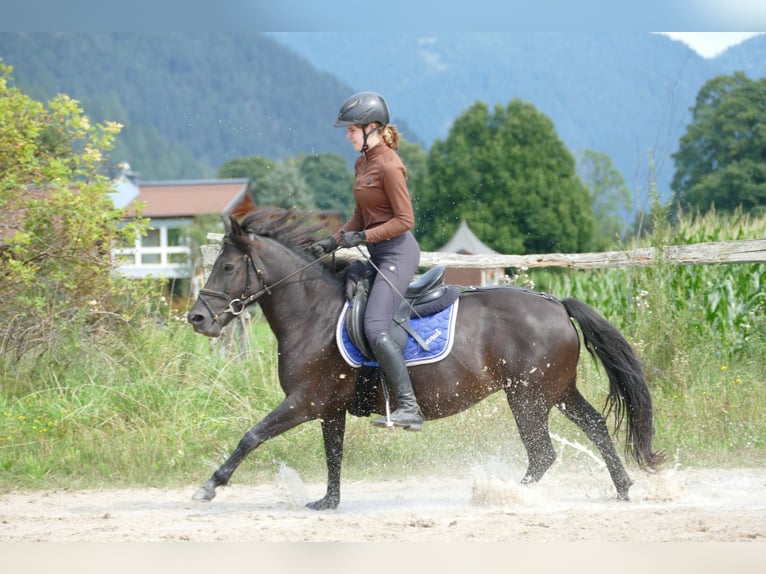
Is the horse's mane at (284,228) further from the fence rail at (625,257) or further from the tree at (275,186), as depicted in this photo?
the tree at (275,186)

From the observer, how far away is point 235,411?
768 cm

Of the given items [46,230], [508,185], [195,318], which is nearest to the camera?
[195,318]

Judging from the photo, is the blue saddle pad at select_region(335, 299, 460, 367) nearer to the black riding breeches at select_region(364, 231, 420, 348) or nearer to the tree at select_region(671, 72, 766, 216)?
the black riding breeches at select_region(364, 231, 420, 348)

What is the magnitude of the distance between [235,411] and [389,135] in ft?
10.00

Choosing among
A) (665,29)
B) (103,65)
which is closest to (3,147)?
(665,29)

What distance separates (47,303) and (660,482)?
210 inches

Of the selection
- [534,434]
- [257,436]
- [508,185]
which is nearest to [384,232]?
[257,436]

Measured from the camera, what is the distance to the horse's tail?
20.0 ft

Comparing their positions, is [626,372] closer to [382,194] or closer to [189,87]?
[382,194]

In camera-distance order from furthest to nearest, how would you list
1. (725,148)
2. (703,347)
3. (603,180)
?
(603,180) < (725,148) < (703,347)

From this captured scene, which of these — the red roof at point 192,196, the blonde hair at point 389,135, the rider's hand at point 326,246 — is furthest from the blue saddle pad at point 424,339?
the red roof at point 192,196

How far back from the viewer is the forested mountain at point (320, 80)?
123m

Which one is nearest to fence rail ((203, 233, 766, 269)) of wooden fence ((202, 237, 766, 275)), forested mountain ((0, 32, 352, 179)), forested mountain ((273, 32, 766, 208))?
wooden fence ((202, 237, 766, 275))

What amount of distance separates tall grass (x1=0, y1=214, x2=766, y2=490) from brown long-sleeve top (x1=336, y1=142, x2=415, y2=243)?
218 centimetres
